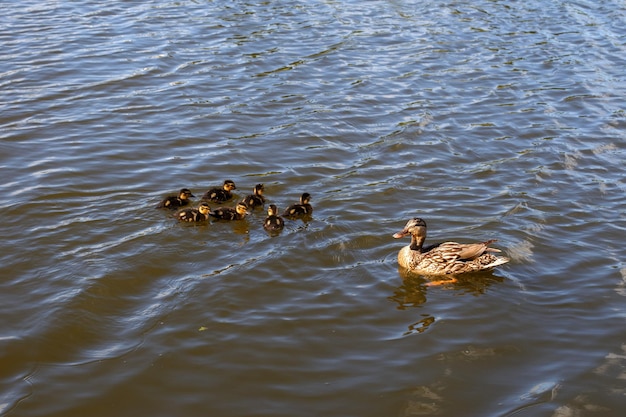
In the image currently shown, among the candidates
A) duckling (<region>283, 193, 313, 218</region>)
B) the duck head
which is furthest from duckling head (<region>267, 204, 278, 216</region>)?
the duck head

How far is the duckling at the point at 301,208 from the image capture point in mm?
8602

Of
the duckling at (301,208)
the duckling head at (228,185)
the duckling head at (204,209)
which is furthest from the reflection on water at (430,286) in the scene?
the duckling head at (228,185)

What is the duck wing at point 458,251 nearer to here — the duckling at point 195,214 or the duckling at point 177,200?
the duckling at point 195,214

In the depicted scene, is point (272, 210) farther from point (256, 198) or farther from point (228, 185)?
point (228, 185)

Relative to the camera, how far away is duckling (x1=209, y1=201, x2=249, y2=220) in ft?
28.1

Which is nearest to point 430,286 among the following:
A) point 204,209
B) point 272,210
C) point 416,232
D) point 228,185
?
point 416,232

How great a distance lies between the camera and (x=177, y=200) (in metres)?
8.67

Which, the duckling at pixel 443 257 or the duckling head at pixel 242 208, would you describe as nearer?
the duckling at pixel 443 257

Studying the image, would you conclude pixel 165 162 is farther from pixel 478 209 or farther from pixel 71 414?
pixel 71 414

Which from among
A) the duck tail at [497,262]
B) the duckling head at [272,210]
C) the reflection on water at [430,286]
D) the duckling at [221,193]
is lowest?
the reflection on water at [430,286]

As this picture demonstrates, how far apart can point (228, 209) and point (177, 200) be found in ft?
1.73

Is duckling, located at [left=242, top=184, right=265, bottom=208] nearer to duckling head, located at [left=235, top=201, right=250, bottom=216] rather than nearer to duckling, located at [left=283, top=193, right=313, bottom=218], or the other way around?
duckling head, located at [left=235, top=201, right=250, bottom=216]

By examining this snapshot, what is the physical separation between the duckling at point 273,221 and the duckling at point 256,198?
0.29m

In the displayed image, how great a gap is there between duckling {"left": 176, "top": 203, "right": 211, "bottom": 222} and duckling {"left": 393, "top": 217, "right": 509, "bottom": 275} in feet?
6.59
